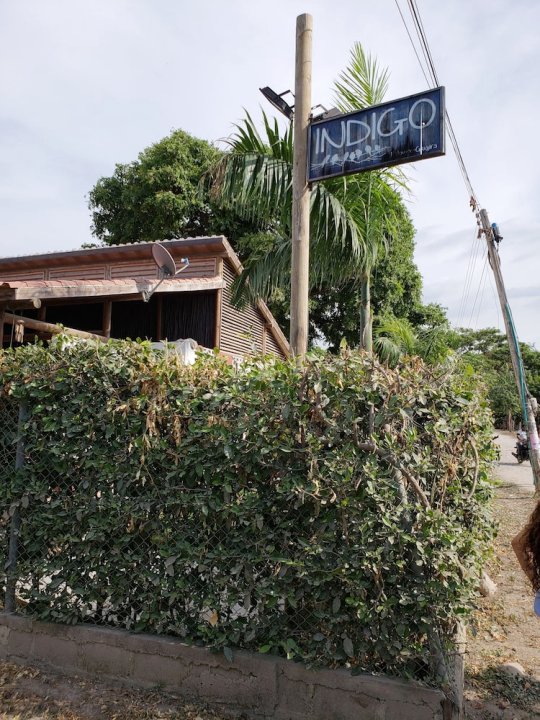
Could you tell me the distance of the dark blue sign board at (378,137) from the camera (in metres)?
3.93

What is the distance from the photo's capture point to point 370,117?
4238 millimetres

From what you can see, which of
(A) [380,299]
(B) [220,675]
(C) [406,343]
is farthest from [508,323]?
(B) [220,675]

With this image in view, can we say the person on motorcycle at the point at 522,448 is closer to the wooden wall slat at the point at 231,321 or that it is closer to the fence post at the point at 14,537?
the wooden wall slat at the point at 231,321

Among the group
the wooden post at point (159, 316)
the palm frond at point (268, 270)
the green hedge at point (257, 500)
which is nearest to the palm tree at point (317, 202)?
the palm frond at point (268, 270)

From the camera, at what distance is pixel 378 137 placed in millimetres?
4203

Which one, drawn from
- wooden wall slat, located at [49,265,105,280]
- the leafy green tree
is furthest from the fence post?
the leafy green tree

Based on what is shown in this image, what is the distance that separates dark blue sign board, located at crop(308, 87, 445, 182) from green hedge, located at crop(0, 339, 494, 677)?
187cm

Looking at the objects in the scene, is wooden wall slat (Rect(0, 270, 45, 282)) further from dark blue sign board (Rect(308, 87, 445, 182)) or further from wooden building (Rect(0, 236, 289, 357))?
dark blue sign board (Rect(308, 87, 445, 182))

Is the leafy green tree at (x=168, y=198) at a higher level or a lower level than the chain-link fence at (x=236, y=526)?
higher

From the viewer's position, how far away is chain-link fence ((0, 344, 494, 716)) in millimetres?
2875

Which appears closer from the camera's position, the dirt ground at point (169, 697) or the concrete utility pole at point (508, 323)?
the dirt ground at point (169, 697)

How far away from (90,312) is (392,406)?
1023 cm

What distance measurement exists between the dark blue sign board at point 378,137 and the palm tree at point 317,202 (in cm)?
121

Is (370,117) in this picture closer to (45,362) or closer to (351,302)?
(45,362)
